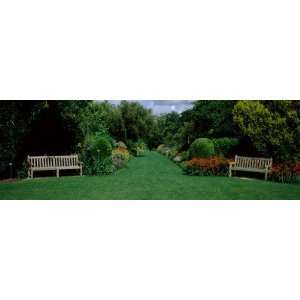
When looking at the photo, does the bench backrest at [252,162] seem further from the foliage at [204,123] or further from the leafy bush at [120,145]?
the leafy bush at [120,145]

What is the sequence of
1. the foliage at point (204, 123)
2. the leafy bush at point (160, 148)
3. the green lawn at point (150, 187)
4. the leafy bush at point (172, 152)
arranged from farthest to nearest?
the leafy bush at point (160, 148), the leafy bush at point (172, 152), the foliage at point (204, 123), the green lawn at point (150, 187)

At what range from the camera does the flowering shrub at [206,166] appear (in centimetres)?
958

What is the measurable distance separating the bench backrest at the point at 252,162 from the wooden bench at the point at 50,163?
4450mm

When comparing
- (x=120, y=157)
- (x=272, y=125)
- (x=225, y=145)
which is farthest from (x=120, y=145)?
(x=272, y=125)

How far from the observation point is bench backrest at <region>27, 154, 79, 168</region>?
31.0 feet

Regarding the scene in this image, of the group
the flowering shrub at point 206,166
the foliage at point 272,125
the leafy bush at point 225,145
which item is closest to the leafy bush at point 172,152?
the flowering shrub at point 206,166

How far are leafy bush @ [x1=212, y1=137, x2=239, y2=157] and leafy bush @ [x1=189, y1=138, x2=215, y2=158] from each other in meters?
0.13

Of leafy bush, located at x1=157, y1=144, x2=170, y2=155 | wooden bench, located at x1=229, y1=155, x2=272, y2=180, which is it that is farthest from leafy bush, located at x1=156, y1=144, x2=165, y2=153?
A: wooden bench, located at x1=229, y1=155, x2=272, y2=180

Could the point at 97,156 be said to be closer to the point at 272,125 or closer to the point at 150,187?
the point at 150,187

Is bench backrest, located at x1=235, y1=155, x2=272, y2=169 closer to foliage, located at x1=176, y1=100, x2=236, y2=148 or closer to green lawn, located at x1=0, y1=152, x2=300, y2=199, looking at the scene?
green lawn, located at x1=0, y1=152, x2=300, y2=199

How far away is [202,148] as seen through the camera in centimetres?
959
